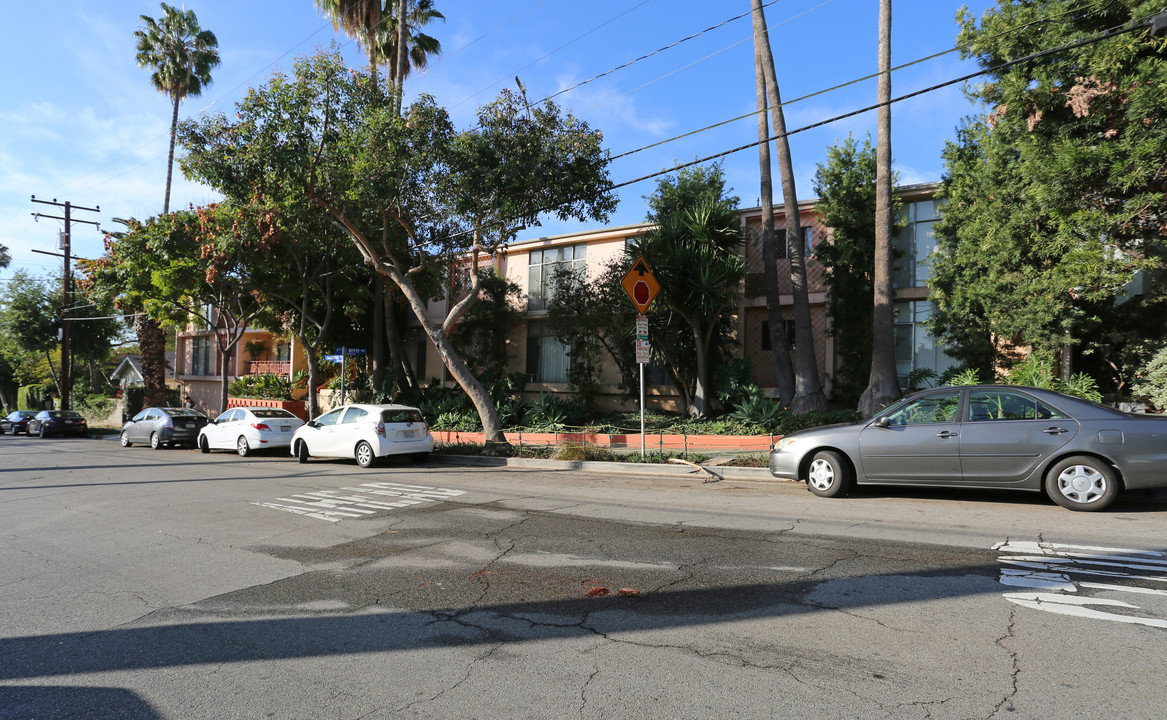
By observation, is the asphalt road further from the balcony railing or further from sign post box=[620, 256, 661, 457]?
the balcony railing

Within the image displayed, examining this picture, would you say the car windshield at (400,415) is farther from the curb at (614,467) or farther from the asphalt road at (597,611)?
the asphalt road at (597,611)

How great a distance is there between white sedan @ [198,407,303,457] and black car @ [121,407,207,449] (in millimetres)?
→ 3482

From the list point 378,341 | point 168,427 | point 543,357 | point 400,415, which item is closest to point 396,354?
point 378,341

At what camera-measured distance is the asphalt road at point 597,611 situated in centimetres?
368

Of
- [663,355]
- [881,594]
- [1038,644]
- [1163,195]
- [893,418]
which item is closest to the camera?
[1038,644]

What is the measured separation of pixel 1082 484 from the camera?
7.95 m

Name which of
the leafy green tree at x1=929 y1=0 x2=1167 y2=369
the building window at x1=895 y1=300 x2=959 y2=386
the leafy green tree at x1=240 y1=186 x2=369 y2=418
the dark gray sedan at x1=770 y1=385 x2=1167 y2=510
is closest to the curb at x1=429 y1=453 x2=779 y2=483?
the dark gray sedan at x1=770 y1=385 x2=1167 y2=510

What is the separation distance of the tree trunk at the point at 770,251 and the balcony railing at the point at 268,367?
84.7ft

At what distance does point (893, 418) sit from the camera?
911cm

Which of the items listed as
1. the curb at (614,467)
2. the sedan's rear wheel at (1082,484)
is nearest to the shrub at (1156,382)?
the sedan's rear wheel at (1082,484)

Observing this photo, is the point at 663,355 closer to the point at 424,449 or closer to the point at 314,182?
the point at 424,449

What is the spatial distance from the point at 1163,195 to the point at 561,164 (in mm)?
11420

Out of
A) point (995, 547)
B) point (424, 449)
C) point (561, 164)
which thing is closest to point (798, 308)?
point (561, 164)

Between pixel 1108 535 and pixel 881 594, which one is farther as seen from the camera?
pixel 1108 535
